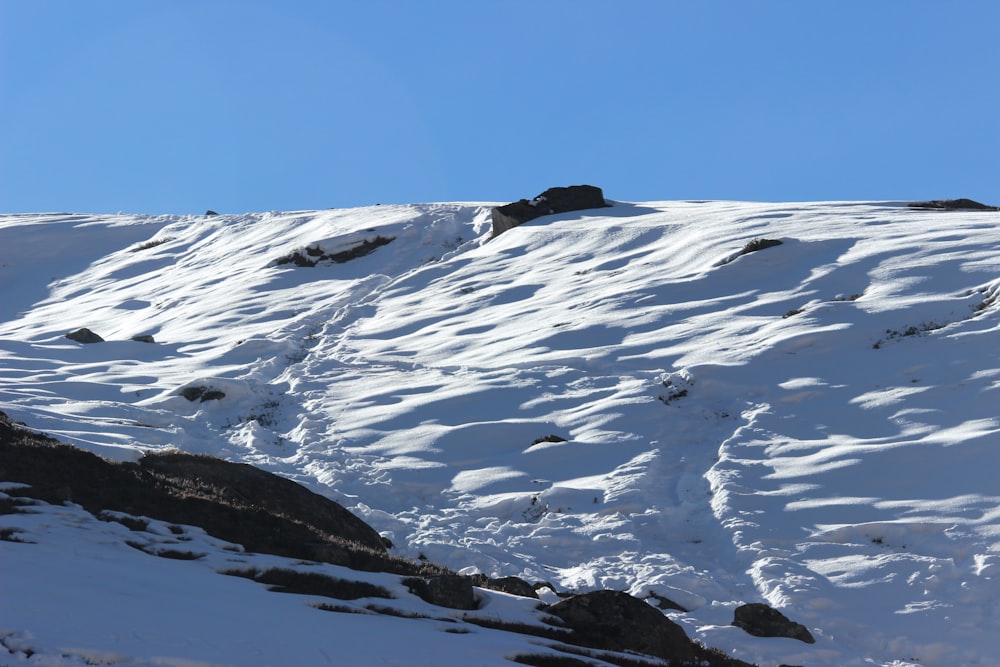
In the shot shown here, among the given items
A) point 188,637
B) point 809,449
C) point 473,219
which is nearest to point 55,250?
point 473,219

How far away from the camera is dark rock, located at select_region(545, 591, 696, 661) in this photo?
362 inches

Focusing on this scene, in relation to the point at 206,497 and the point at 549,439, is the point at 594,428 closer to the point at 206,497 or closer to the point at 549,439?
the point at 549,439

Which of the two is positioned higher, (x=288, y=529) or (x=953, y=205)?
(x=953, y=205)

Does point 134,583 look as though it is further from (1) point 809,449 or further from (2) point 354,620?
(1) point 809,449

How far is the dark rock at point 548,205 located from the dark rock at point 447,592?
3164cm

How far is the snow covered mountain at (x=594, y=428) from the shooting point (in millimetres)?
8641

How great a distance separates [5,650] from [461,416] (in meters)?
14.0

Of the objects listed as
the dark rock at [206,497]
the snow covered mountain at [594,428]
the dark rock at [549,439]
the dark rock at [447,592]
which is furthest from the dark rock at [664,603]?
the dark rock at [549,439]

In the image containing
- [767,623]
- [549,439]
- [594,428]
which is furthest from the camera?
[594,428]

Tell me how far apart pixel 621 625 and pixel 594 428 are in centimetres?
904

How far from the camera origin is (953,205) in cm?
3669

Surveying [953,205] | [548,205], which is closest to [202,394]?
[548,205]

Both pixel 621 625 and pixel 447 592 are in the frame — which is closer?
pixel 621 625

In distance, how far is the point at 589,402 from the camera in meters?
19.7
